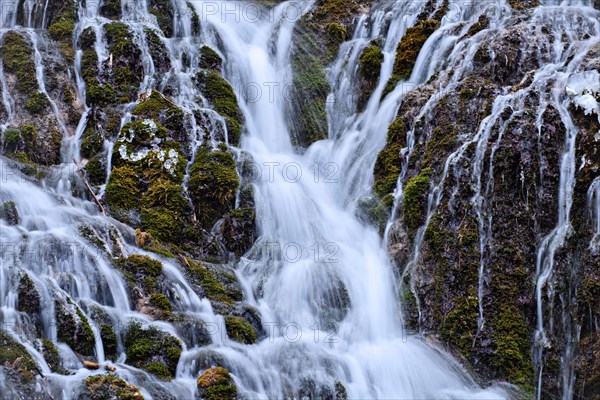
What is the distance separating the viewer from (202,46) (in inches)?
668

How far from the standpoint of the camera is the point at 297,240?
12.9m

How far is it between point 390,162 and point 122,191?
4.72m

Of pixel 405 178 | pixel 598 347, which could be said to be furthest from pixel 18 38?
pixel 598 347

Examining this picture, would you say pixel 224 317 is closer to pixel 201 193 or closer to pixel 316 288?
pixel 316 288

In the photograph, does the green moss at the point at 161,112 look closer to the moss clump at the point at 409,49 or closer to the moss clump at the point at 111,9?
the moss clump at the point at 111,9

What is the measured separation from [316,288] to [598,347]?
4.10 metres

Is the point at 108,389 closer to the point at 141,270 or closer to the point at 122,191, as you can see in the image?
the point at 141,270

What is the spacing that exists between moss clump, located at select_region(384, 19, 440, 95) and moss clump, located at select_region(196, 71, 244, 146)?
3.16 m

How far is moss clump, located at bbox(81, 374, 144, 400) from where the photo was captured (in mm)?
8133

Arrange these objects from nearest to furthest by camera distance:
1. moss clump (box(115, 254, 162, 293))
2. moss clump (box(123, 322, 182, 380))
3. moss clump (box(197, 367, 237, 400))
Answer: moss clump (box(197, 367, 237, 400)) → moss clump (box(123, 322, 182, 380)) → moss clump (box(115, 254, 162, 293))

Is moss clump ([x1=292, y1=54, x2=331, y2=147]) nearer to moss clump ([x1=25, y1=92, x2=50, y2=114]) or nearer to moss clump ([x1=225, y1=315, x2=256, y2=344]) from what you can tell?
moss clump ([x1=25, y1=92, x2=50, y2=114])

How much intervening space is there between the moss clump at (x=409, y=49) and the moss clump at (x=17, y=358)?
9.49m

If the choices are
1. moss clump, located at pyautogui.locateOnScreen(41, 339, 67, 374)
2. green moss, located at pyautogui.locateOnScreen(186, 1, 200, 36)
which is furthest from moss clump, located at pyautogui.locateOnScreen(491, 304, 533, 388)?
green moss, located at pyautogui.locateOnScreen(186, 1, 200, 36)

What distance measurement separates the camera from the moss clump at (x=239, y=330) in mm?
10193
